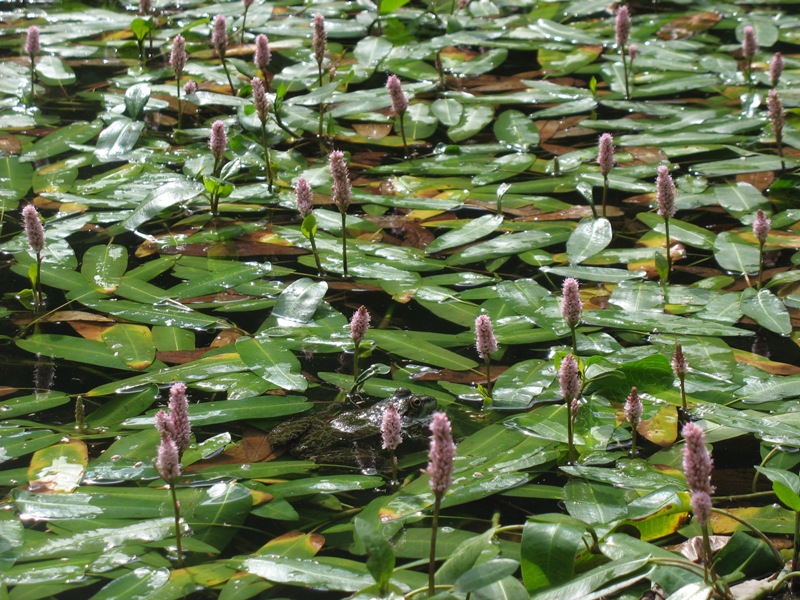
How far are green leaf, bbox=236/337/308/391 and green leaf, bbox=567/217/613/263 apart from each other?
90cm

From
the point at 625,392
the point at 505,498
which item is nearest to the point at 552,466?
the point at 505,498

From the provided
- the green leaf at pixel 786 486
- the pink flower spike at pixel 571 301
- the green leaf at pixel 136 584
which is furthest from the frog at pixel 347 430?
the green leaf at pixel 786 486

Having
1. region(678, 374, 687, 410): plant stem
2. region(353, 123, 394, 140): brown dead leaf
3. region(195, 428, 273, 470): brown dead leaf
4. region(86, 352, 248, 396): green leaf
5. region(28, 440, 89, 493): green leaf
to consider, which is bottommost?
region(195, 428, 273, 470): brown dead leaf

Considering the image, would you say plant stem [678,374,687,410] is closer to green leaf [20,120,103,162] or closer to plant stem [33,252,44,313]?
plant stem [33,252,44,313]

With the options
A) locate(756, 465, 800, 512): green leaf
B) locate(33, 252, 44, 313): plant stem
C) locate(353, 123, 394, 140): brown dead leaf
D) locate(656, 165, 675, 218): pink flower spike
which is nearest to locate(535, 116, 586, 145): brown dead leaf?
locate(353, 123, 394, 140): brown dead leaf

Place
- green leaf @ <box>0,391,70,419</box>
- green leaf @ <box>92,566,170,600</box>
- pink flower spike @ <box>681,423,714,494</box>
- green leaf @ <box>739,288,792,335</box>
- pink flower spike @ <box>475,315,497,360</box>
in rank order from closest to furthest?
1. pink flower spike @ <box>681,423,714,494</box>
2. green leaf @ <box>92,566,170,600</box>
3. pink flower spike @ <box>475,315,497,360</box>
4. green leaf @ <box>0,391,70,419</box>
5. green leaf @ <box>739,288,792,335</box>

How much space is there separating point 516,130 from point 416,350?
1.61m

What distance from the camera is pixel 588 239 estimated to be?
2.84 m

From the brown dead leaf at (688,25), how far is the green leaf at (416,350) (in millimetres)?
3009

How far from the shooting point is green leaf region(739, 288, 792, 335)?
2354 millimetres

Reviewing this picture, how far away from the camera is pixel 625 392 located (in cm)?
219

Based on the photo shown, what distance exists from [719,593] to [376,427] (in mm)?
802

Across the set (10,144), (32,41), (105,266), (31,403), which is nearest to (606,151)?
(105,266)

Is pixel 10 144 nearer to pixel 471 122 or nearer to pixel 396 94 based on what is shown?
pixel 396 94
